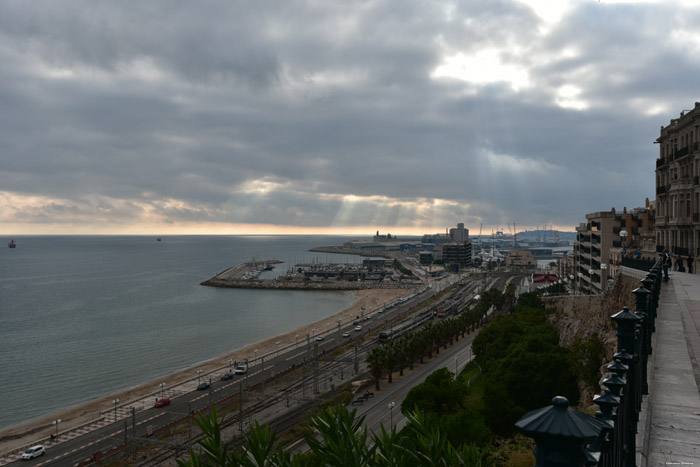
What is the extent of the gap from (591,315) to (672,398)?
30.2m

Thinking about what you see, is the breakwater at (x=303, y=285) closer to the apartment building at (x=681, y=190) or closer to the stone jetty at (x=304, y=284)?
the stone jetty at (x=304, y=284)

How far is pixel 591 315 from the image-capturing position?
36219 millimetres

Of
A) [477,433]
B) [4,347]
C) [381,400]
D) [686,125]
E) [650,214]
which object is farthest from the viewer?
[4,347]

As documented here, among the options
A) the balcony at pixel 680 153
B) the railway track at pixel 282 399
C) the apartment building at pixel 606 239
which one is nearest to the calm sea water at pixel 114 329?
the railway track at pixel 282 399

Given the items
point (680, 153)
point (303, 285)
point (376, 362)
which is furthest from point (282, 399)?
point (303, 285)

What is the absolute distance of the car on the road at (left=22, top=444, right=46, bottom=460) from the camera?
3713cm

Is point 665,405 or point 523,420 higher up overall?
point 523,420

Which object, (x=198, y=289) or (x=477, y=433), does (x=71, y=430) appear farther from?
(x=198, y=289)

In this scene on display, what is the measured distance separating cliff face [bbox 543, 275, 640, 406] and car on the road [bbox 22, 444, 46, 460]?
42.2m

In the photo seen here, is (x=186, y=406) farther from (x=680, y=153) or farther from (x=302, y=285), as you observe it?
(x=302, y=285)

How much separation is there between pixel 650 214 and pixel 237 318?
81.5 m

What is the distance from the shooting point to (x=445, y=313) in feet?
329

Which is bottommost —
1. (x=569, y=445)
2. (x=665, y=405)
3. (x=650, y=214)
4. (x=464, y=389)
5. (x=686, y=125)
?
(x=464, y=389)

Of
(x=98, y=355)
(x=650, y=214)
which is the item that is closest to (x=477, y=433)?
(x=650, y=214)
